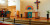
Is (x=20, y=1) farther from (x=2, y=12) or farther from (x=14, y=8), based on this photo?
(x=2, y=12)

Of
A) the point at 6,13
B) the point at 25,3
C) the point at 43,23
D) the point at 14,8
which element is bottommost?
the point at 43,23

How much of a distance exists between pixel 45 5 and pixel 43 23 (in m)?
0.67

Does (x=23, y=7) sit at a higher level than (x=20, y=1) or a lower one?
lower

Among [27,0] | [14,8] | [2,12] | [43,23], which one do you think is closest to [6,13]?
[2,12]

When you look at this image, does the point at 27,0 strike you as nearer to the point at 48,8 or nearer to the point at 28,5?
the point at 28,5

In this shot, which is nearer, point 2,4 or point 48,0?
point 2,4

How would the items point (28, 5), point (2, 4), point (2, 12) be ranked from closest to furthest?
point (2, 4) → point (2, 12) → point (28, 5)

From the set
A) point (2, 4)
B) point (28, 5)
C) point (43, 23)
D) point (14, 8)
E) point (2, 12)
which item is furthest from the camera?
point (14, 8)

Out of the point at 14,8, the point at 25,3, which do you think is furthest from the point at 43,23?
the point at 14,8

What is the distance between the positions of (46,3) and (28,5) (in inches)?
14.7

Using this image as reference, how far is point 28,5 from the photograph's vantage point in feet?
4.78

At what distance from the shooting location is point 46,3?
1394mm

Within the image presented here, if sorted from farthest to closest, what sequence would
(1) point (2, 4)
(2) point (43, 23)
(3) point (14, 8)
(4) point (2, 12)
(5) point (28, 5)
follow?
(3) point (14, 8), (5) point (28, 5), (4) point (2, 12), (1) point (2, 4), (2) point (43, 23)

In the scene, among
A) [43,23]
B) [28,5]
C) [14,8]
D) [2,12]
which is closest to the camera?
[43,23]
